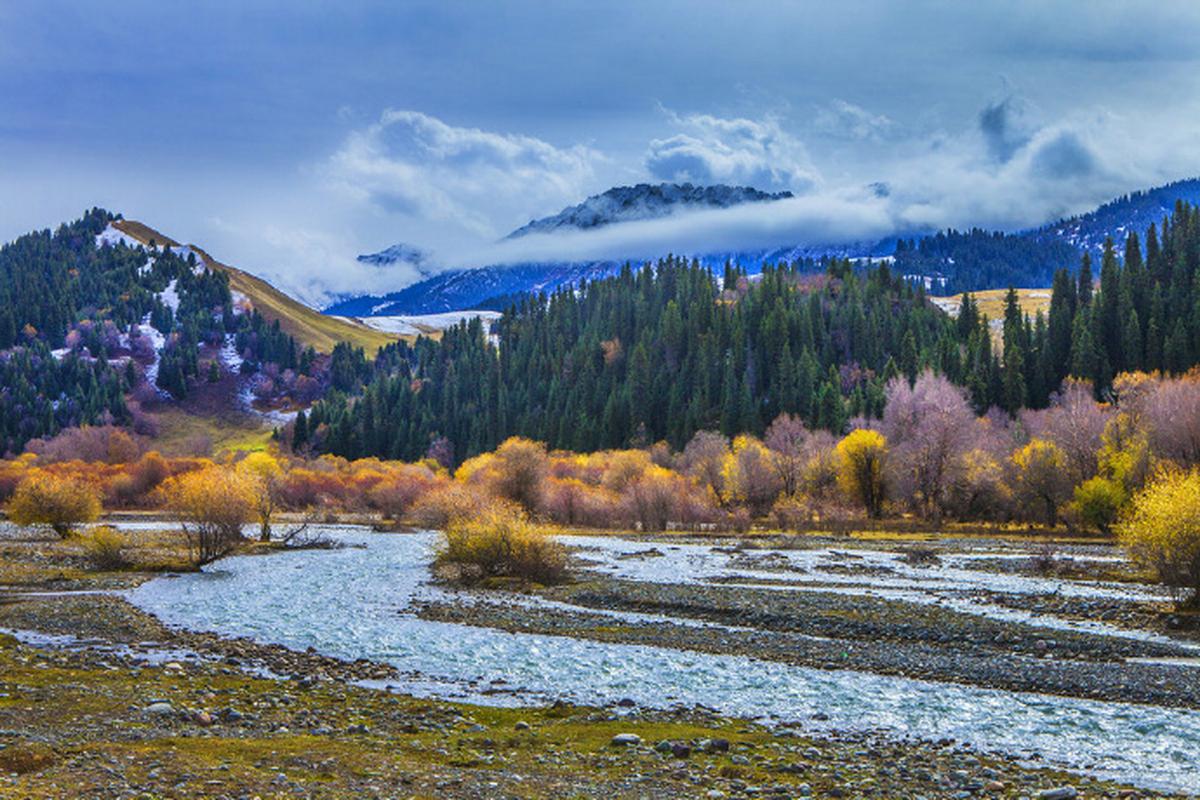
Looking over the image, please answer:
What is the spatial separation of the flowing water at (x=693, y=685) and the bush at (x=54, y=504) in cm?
3200

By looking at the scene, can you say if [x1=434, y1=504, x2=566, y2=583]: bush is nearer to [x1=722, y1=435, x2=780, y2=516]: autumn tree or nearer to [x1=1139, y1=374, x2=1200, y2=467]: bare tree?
[x1=722, y1=435, x2=780, y2=516]: autumn tree

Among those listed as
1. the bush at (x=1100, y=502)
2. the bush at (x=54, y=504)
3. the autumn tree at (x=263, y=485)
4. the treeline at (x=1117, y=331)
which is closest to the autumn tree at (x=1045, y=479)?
the bush at (x=1100, y=502)

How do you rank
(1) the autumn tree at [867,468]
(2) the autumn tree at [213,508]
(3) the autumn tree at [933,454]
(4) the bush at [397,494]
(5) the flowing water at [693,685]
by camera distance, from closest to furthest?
(5) the flowing water at [693,685] < (2) the autumn tree at [213,508] < (3) the autumn tree at [933,454] < (1) the autumn tree at [867,468] < (4) the bush at [397,494]

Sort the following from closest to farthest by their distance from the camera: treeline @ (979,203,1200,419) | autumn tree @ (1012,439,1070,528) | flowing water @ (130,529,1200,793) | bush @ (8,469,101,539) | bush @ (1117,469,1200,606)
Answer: flowing water @ (130,529,1200,793), bush @ (1117,469,1200,606), bush @ (8,469,101,539), autumn tree @ (1012,439,1070,528), treeline @ (979,203,1200,419)

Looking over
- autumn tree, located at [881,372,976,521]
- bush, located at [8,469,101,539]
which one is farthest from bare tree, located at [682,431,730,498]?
bush, located at [8,469,101,539]

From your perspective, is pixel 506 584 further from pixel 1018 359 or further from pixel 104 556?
pixel 1018 359

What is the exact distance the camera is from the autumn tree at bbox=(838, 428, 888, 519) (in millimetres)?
92062

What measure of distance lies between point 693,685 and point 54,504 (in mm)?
61138

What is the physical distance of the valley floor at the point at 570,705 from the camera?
1691 cm

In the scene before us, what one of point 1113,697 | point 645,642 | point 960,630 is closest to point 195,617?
point 645,642

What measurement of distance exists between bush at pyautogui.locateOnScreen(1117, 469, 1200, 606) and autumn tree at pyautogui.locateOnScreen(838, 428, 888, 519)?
52900mm

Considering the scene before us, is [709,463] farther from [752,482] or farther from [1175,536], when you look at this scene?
[1175,536]

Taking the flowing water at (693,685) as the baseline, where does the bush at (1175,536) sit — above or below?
above

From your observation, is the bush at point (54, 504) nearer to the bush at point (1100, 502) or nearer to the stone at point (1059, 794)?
the stone at point (1059, 794)
